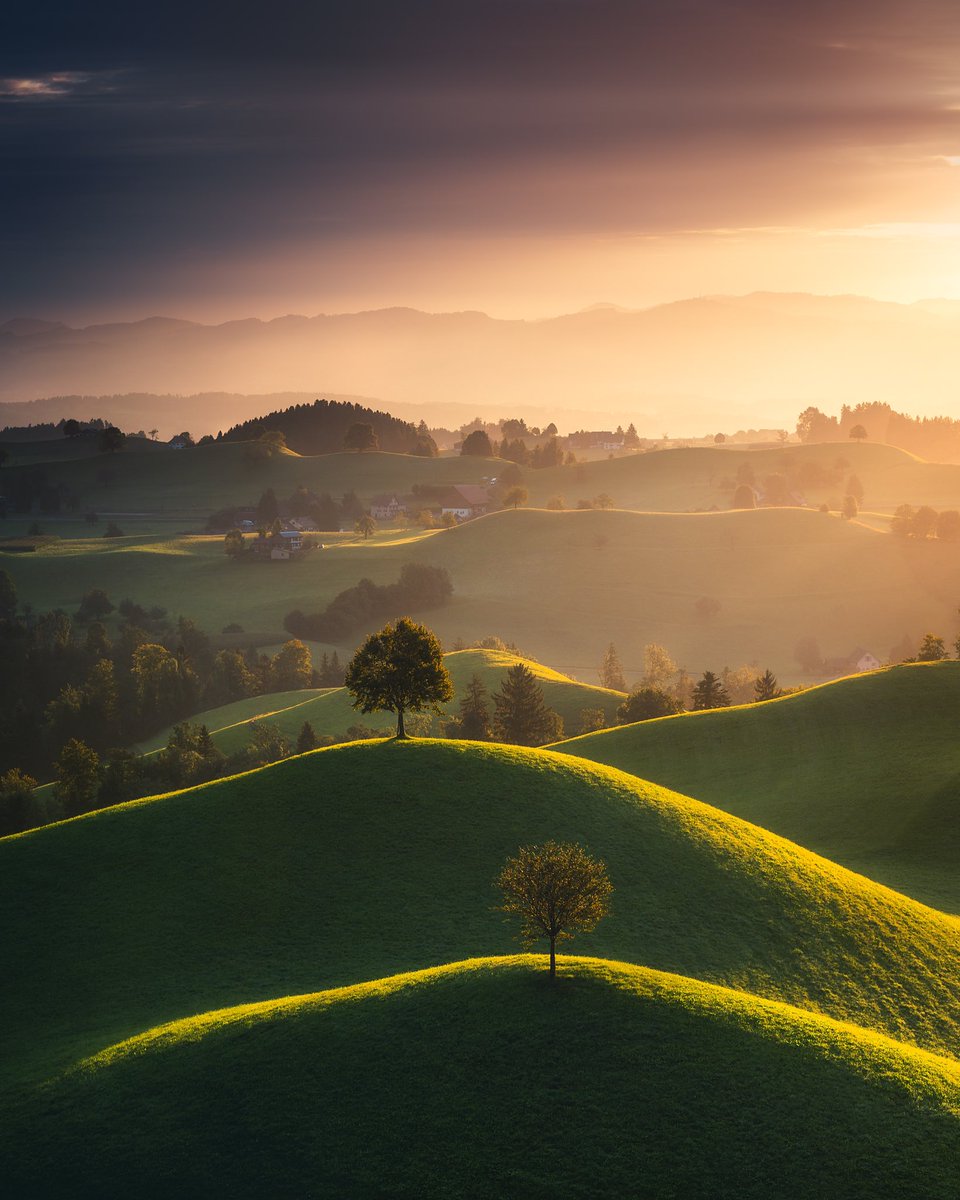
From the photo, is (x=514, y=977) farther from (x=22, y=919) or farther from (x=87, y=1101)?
(x=22, y=919)

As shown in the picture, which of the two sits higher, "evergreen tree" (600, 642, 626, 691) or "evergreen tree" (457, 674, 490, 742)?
"evergreen tree" (457, 674, 490, 742)

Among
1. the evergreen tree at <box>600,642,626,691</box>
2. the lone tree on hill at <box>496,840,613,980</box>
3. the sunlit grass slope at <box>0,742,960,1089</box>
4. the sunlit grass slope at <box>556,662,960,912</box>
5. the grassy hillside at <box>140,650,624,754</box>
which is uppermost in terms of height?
the lone tree on hill at <box>496,840,613,980</box>

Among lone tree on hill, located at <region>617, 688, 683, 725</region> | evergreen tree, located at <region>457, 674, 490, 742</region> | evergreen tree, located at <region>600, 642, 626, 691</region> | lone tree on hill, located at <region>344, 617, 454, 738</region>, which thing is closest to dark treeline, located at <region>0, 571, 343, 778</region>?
evergreen tree, located at <region>600, 642, 626, 691</region>

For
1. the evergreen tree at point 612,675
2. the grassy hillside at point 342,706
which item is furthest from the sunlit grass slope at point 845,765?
the evergreen tree at point 612,675

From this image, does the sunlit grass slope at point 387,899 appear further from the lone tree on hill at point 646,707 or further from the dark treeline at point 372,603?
the dark treeline at point 372,603

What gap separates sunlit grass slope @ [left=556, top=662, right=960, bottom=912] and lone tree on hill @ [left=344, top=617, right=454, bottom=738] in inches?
950

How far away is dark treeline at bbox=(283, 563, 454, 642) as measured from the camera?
178625 mm

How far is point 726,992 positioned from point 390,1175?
14533mm

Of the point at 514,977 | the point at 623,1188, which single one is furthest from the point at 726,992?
the point at 623,1188

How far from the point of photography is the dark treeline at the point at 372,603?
7032 inches

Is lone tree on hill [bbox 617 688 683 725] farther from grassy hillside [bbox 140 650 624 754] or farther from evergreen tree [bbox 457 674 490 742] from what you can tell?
evergreen tree [bbox 457 674 490 742]

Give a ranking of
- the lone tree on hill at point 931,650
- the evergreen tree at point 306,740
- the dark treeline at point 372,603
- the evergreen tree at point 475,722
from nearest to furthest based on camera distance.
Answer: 1. the evergreen tree at point 306,740
2. the evergreen tree at point 475,722
3. the lone tree on hill at point 931,650
4. the dark treeline at point 372,603

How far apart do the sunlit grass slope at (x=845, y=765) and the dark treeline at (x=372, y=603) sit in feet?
315

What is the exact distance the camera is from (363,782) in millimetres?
58031
